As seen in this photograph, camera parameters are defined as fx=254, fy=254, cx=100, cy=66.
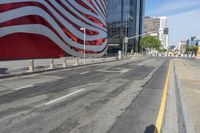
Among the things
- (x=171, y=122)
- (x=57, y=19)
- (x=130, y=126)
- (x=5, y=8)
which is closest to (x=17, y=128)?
(x=130, y=126)

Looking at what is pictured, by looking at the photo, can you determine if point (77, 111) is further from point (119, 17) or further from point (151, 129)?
point (119, 17)

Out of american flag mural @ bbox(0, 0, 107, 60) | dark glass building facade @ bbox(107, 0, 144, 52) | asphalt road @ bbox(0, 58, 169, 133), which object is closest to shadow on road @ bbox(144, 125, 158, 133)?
asphalt road @ bbox(0, 58, 169, 133)

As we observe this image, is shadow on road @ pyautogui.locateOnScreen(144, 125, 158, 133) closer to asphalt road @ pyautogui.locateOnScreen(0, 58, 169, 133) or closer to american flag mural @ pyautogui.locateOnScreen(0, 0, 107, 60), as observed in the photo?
asphalt road @ pyautogui.locateOnScreen(0, 58, 169, 133)

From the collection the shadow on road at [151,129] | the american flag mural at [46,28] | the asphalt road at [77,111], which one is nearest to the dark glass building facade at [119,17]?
the american flag mural at [46,28]

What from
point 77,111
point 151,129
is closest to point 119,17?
point 77,111

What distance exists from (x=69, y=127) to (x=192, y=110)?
169 inches

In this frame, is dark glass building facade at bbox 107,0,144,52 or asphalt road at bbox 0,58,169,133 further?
dark glass building facade at bbox 107,0,144,52

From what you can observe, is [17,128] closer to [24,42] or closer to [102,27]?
[24,42]

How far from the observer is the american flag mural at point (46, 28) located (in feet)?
110

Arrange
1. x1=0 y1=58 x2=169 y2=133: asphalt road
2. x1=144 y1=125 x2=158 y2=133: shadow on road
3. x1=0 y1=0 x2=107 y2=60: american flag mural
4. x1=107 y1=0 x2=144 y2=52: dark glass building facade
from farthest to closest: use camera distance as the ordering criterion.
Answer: x1=107 y1=0 x2=144 y2=52: dark glass building facade < x1=0 y1=0 x2=107 y2=60: american flag mural < x1=0 y1=58 x2=169 y2=133: asphalt road < x1=144 y1=125 x2=158 y2=133: shadow on road

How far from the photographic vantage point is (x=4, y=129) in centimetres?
607

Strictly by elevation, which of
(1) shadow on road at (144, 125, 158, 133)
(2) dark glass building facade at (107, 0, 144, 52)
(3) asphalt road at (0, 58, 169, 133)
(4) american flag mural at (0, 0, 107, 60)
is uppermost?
(2) dark glass building facade at (107, 0, 144, 52)

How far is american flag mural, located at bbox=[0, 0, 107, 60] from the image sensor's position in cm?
3353

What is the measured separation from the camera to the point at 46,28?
41.6m
